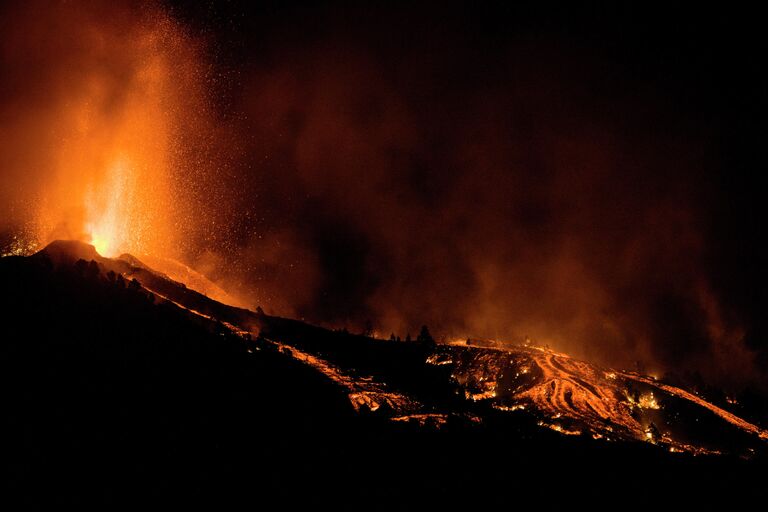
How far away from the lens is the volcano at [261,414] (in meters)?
45.6

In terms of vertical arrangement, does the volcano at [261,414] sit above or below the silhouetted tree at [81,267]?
below

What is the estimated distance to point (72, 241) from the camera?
9538 cm

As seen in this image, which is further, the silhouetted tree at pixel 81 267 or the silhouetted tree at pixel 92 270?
the silhouetted tree at pixel 81 267

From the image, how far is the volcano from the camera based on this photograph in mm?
45562

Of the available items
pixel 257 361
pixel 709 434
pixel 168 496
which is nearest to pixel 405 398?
pixel 257 361

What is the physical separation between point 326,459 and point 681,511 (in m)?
32.3

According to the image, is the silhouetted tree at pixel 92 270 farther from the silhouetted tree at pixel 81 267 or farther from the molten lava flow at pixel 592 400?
the molten lava flow at pixel 592 400

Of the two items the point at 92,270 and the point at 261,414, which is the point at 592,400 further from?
the point at 92,270

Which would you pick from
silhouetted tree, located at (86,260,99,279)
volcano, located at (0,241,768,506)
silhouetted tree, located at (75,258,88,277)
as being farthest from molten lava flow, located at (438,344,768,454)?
silhouetted tree, located at (75,258,88,277)

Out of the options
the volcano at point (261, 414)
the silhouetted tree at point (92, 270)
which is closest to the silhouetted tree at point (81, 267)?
the volcano at point (261, 414)

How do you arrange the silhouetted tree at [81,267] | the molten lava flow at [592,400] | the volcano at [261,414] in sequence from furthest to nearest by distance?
the silhouetted tree at [81,267] → the molten lava flow at [592,400] → the volcano at [261,414]

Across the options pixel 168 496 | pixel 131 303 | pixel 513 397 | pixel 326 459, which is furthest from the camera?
pixel 513 397

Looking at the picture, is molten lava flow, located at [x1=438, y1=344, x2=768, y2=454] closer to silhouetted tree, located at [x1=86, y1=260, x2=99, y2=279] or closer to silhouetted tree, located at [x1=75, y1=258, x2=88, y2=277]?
silhouetted tree, located at [x1=86, y1=260, x2=99, y2=279]

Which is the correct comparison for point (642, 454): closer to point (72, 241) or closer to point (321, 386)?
point (321, 386)
